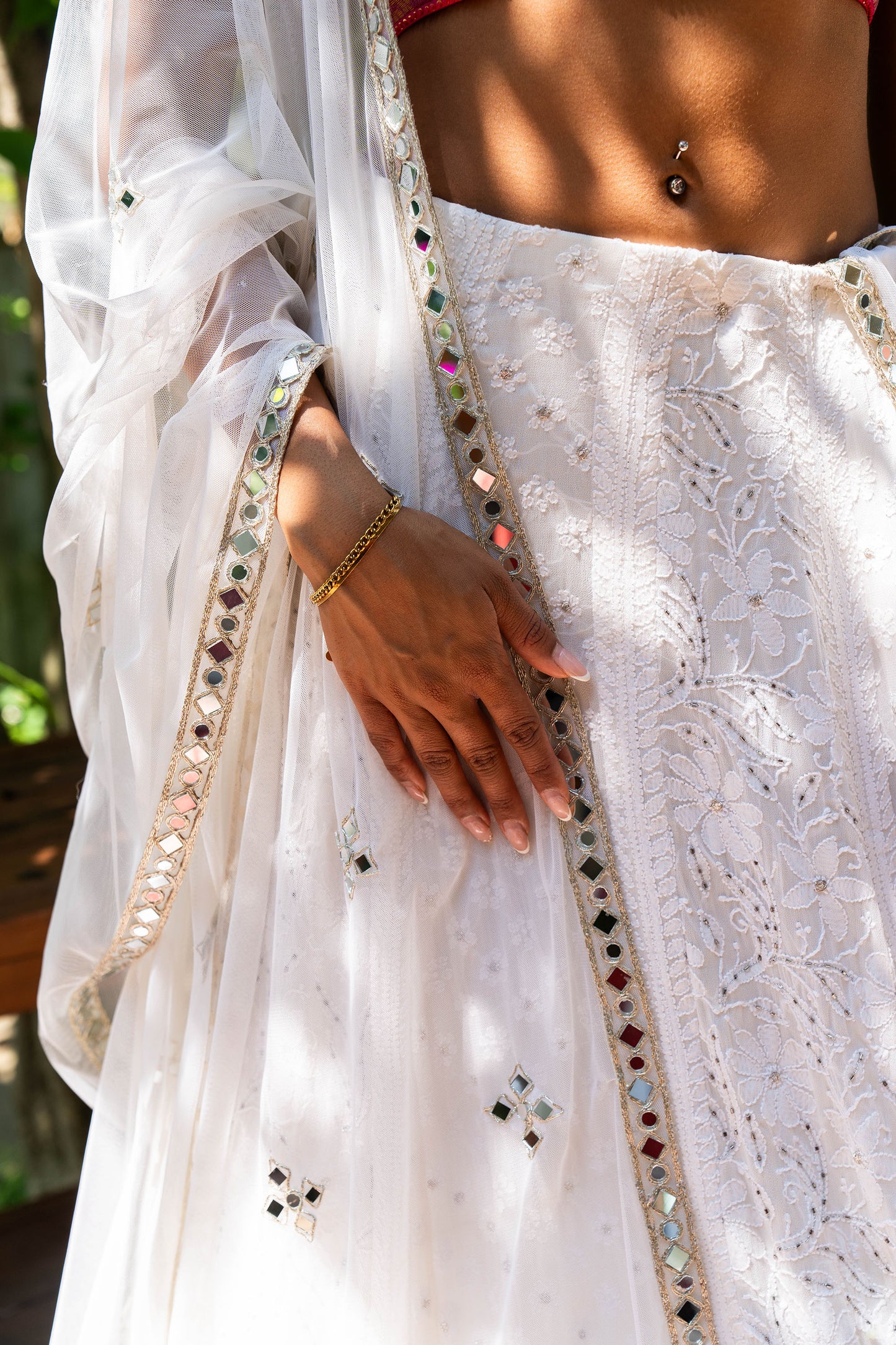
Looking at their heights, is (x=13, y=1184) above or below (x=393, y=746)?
below

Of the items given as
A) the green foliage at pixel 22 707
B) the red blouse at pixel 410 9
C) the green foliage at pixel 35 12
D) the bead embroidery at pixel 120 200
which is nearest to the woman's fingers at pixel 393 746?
the bead embroidery at pixel 120 200

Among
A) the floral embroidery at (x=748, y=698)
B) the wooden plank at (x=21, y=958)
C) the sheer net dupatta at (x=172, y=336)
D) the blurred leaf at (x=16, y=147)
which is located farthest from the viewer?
the blurred leaf at (x=16, y=147)

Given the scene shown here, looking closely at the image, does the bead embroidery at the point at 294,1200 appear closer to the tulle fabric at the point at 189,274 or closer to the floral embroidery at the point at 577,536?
the tulle fabric at the point at 189,274

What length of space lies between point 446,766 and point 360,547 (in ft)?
0.55

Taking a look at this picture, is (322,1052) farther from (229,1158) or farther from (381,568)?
(381,568)

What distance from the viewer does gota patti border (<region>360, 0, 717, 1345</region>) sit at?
719 millimetres

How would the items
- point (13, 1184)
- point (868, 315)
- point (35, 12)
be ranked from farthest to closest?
1. point (13, 1184)
2. point (35, 12)
3. point (868, 315)

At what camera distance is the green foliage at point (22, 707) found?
224 cm

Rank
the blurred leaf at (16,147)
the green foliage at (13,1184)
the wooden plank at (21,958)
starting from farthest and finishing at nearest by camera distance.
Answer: the green foliage at (13,1184), the blurred leaf at (16,147), the wooden plank at (21,958)

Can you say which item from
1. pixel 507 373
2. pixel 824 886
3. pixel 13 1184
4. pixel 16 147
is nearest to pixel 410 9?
pixel 507 373

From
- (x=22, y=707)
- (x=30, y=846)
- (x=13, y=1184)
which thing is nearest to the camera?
(x=30, y=846)

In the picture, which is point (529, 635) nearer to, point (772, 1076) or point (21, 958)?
point (772, 1076)

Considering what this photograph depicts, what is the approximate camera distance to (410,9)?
86cm

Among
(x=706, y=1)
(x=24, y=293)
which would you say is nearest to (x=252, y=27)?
(x=706, y=1)
